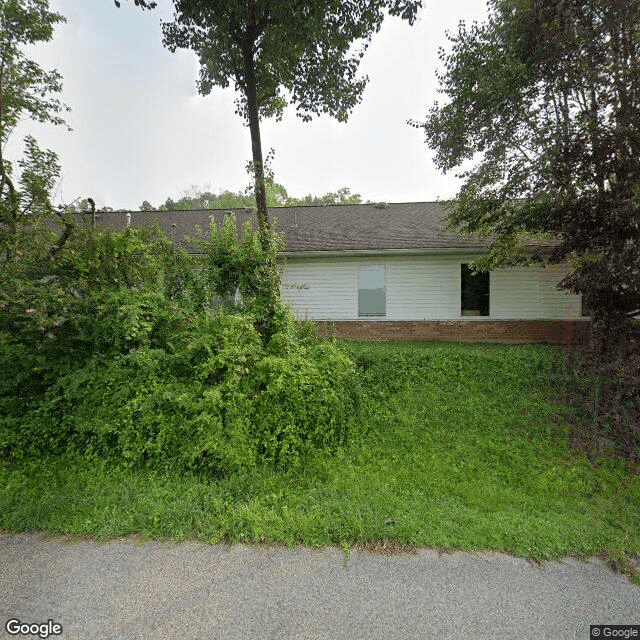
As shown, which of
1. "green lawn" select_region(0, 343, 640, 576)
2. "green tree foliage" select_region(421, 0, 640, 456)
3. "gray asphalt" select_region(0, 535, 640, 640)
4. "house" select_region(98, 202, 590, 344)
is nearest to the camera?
"gray asphalt" select_region(0, 535, 640, 640)

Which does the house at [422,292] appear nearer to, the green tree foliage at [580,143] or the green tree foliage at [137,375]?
the green tree foliage at [580,143]

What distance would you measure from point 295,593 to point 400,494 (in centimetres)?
157

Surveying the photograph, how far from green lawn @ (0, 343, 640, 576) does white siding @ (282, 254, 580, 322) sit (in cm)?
461

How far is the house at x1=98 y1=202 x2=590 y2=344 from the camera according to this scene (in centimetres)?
936

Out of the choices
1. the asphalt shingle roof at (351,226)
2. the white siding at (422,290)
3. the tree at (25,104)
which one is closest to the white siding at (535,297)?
the white siding at (422,290)

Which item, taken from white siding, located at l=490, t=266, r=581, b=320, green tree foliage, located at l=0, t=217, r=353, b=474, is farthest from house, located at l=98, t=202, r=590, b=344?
green tree foliage, located at l=0, t=217, r=353, b=474

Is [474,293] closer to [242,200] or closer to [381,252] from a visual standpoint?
[381,252]

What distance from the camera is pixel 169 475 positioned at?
3.58 m

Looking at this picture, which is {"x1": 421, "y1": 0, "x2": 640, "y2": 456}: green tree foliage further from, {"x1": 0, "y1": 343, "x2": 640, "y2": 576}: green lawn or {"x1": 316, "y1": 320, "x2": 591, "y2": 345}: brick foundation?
{"x1": 316, "y1": 320, "x2": 591, "y2": 345}: brick foundation

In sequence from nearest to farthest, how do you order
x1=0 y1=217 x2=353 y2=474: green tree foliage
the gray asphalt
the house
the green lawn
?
1. the gray asphalt
2. the green lawn
3. x1=0 y1=217 x2=353 y2=474: green tree foliage
4. the house

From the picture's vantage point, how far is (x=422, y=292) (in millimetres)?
9719

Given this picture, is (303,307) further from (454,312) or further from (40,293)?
(40,293)

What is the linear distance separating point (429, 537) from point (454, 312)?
780 centimetres

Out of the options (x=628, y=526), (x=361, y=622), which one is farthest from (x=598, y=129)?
(x=361, y=622)
